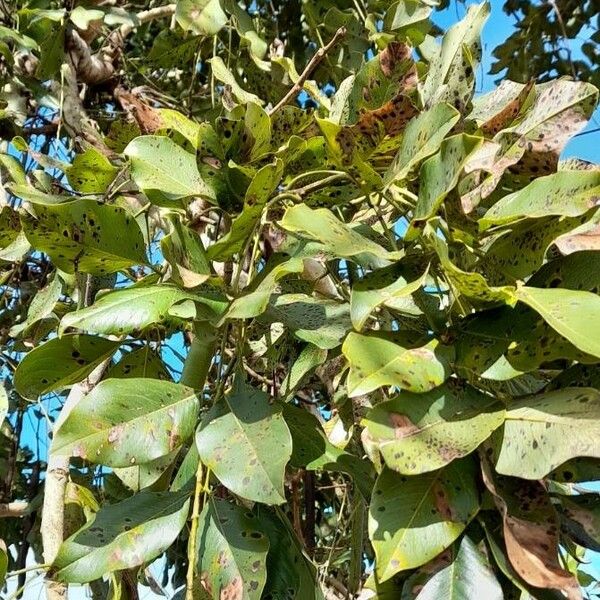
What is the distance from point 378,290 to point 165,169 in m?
0.17

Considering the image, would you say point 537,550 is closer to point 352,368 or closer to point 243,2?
point 352,368

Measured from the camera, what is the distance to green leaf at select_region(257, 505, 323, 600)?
50 centimetres

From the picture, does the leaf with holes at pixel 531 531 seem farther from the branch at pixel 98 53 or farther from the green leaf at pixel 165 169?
the branch at pixel 98 53

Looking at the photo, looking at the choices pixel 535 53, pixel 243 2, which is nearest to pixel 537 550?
pixel 243 2

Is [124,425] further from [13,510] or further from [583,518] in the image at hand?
[13,510]

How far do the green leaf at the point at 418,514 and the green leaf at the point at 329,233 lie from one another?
0.36 ft

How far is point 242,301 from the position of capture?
438 millimetres

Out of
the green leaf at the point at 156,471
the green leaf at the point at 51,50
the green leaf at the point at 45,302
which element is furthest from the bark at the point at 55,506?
the green leaf at the point at 51,50

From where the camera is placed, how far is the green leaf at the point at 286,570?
0.50 metres

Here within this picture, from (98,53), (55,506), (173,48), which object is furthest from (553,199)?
(98,53)

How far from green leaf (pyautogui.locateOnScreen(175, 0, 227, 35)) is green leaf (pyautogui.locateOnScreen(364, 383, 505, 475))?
2.48ft

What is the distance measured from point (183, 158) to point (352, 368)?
0.21m

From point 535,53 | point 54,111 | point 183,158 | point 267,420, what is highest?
point 183,158

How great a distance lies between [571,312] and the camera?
0.37 meters
